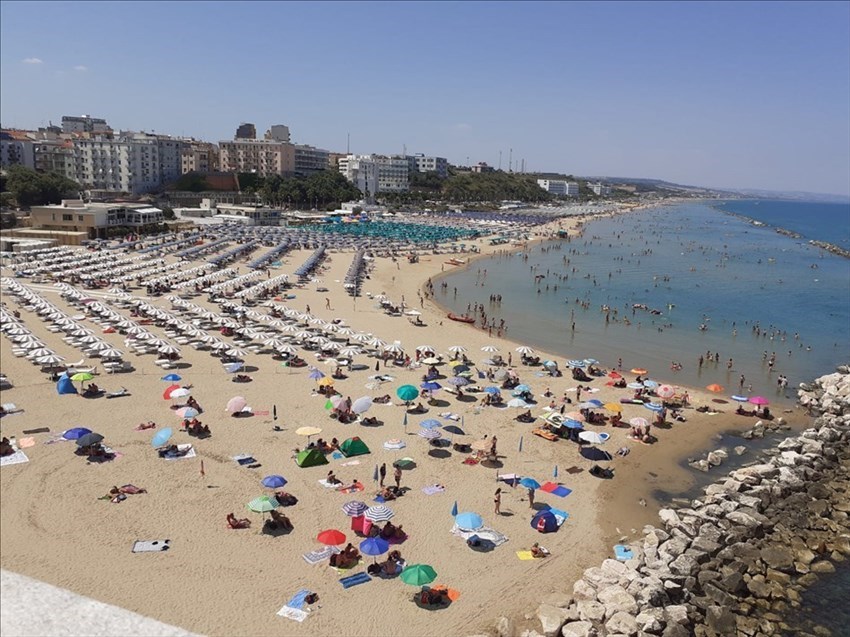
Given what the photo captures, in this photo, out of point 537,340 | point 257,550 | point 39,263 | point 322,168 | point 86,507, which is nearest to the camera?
point 257,550

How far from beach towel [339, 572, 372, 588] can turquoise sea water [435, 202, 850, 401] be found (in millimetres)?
18366

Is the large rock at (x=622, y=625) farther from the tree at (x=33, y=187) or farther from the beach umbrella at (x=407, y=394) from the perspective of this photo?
the tree at (x=33, y=187)

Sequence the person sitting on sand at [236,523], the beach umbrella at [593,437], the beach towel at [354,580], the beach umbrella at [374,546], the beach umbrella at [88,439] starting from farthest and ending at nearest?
the beach umbrella at [593,437]
the beach umbrella at [88,439]
the person sitting on sand at [236,523]
the beach umbrella at [374,546]
the beach towel at [354,580]

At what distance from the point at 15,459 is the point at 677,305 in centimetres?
3905

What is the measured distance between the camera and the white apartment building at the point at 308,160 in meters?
117

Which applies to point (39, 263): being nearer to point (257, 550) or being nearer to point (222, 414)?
point (222, 414)

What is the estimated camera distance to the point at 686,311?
4047 centimetres

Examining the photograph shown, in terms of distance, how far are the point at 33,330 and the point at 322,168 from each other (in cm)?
10686

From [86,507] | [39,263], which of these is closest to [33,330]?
[86,507]

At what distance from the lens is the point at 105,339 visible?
25.1m

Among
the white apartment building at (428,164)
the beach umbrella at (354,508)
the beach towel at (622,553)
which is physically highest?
the white apartment building at (428,164)

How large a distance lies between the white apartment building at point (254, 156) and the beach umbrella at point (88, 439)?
Result: 100493 millimetres

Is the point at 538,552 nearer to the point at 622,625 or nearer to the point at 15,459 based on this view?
the point at 622,625

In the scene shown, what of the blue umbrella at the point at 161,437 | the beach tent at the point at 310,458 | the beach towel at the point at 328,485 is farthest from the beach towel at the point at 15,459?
the beach towel at the point at 328,485
